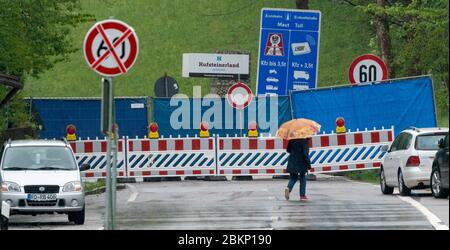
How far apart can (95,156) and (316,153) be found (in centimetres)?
600

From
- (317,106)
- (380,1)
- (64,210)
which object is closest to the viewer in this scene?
(64,210)

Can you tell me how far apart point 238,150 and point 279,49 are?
3804 mm

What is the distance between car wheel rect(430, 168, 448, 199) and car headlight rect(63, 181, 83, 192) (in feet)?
22.7

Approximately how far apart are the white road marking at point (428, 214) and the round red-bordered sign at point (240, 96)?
11550 millimetres

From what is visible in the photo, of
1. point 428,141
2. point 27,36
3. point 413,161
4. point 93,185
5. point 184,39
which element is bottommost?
point 93,185

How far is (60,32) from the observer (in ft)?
130

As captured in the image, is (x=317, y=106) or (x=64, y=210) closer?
(x=64, y=210)

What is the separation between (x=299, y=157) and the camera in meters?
28.0

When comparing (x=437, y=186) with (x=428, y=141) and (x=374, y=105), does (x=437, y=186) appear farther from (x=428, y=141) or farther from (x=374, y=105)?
(x=374, y=105)

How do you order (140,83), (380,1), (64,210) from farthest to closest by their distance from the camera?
(140,83), (380,1), (64,210)

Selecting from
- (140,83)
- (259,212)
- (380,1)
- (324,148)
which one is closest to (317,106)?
(324,148)

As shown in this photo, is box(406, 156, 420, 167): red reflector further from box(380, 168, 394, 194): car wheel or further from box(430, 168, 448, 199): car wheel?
box(380, 168, 394, 194): car wheel

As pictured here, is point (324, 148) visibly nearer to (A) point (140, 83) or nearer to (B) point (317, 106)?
(B) point (317, 106)

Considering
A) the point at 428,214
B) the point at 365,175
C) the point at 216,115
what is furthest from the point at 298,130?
the point at 216,115
